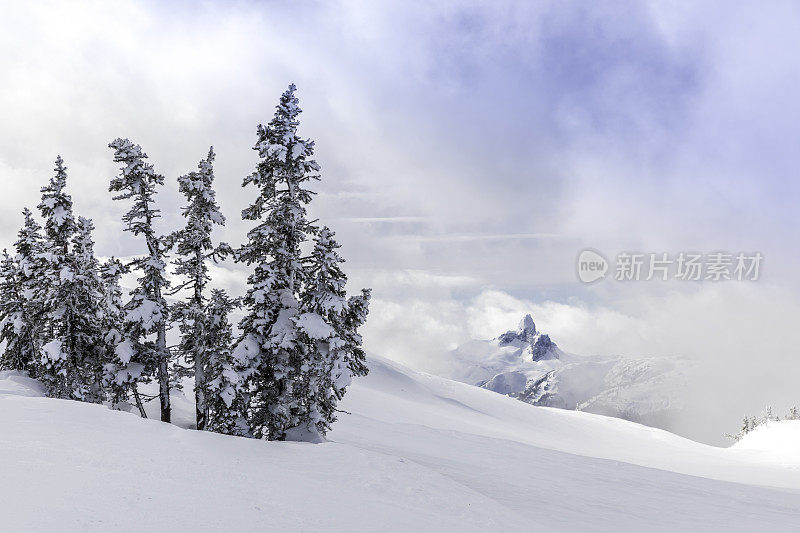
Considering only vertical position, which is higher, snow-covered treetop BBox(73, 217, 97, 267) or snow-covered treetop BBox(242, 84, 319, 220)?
snow-covered treetop BBox(242, 84, 319, 220)

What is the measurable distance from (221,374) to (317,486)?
7.83 m

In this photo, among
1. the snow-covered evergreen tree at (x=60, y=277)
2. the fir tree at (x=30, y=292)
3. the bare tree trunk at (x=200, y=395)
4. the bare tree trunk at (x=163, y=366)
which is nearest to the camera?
the bare tree trunk at (x=200, y=395)

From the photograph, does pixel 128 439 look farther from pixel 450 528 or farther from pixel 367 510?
pixel 450 528

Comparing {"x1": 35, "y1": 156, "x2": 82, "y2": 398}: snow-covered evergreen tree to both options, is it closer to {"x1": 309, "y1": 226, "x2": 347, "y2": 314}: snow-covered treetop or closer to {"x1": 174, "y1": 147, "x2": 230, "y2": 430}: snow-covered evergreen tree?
{"x1": 174, "y1": 147, "x2": 230, "y2": 430}: snow-covered evergreen tree

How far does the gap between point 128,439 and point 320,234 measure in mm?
9974

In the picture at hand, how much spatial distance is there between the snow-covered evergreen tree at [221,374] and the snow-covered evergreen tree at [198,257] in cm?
36

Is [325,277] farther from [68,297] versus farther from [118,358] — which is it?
[68,297]

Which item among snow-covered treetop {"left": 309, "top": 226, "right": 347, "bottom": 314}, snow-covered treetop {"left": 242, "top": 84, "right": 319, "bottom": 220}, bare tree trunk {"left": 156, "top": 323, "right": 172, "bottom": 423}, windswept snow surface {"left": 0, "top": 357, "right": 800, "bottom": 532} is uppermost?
snow-covered treetop {"left": 242, "top": 84, "right": 319, "bottom": 220}

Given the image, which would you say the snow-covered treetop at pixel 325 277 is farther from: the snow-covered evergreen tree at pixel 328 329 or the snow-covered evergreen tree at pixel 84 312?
the snow-covered evergreen tree at pixel 84 312

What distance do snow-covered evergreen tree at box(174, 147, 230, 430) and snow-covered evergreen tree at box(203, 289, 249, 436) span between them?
36 cm

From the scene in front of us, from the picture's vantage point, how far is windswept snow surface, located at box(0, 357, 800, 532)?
1031cm

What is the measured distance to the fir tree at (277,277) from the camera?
1970cm

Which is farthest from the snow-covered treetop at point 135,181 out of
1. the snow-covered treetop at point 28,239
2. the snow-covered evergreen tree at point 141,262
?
the snow-covered treetop at point 28,239

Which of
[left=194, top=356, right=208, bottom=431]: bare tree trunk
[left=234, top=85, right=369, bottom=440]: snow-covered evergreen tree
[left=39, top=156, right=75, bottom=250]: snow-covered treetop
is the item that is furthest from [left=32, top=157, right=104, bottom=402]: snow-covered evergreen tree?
[left=234, top=85, right=369, bottom=440]: snow-covered evergreen tree
